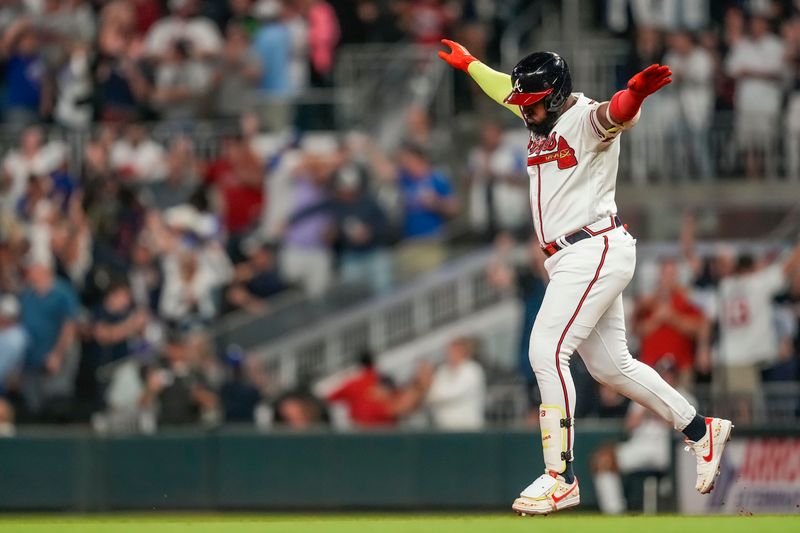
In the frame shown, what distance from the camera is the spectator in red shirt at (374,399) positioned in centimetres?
1591

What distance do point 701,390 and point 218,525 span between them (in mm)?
7463

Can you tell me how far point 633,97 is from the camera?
8.31m

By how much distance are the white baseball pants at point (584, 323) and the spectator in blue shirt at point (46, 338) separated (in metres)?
8.57

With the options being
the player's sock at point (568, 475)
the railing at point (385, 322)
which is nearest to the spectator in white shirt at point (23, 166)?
the railing at point (385, 322)

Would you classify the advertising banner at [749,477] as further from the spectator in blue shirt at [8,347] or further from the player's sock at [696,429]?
the spectator in blue shirt at [8,347]

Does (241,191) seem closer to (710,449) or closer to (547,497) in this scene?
(710,449)

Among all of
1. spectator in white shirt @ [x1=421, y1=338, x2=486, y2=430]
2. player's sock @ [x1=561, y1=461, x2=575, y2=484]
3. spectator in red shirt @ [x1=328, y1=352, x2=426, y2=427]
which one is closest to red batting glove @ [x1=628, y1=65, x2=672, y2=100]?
player's sock @ [x1=561, y1=461, x2=575, y2=484]

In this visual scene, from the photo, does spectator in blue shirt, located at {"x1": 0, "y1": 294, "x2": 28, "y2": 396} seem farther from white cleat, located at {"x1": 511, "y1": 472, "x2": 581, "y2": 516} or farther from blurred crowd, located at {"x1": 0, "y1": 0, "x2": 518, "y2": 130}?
white cleat, located at {"x1": 511, "y1": 472, "x2": 581, "y2": 516}

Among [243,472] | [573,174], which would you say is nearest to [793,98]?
[243,472]

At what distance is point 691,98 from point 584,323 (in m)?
9.37

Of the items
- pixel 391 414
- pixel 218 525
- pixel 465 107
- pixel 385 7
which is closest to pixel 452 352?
pixel 391 414

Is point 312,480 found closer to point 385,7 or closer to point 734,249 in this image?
point 734,249

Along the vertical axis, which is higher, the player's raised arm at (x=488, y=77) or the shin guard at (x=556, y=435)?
the player's raised arm at (x=488, y=77)

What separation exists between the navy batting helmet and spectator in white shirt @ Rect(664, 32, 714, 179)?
888 centimetres
